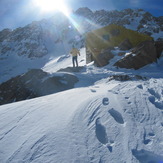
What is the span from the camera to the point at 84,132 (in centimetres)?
297

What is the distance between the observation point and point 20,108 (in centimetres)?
425

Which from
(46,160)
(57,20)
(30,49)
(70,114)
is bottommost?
(46,160)

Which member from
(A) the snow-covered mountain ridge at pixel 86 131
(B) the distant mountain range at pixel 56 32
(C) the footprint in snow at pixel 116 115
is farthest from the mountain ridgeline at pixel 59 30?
(C) the footprint in snow at pixel 116 115

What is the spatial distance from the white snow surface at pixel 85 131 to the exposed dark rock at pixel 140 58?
296 inches

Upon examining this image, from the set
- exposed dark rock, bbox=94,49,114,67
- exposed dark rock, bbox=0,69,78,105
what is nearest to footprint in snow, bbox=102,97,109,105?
exposed dark rock, bbox=0,69,78,105

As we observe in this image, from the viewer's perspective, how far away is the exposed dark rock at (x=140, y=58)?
11.6 meters

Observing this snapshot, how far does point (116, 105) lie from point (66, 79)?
561cm

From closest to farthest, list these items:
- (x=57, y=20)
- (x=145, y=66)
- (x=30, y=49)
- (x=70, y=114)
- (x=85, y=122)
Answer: (x=85, y=122)
(x=70, y=114)
(x=145, y=66)
(x=30, y=49)
(x=57, y=20)

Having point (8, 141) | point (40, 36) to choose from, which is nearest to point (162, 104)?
point (8, 141)

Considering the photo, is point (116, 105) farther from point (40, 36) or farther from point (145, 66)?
point (40, 36)

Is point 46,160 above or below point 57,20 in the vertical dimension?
below

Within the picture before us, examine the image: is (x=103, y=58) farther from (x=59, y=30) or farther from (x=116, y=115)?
(x=59, y=30)

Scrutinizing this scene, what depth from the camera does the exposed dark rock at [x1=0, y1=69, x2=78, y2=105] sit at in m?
8.45

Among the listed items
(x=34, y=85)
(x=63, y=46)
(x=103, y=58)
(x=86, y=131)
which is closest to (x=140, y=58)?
(x=103, y=58)
